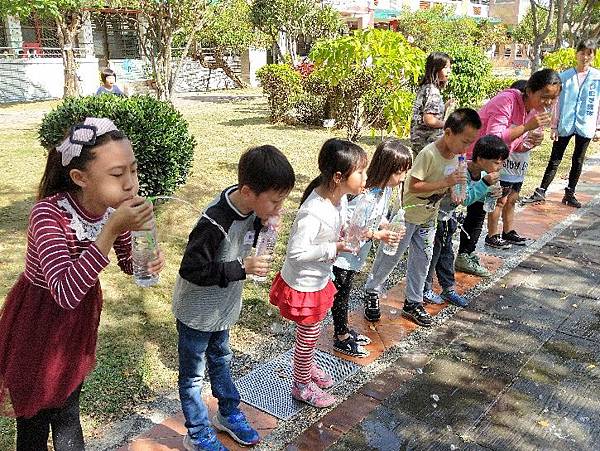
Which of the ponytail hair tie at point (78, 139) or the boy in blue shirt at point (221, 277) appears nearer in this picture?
the ponytail hair tie at point (78, 139)

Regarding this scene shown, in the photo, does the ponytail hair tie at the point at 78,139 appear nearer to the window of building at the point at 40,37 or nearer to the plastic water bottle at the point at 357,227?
the plastic water bottle at the point at 357,227

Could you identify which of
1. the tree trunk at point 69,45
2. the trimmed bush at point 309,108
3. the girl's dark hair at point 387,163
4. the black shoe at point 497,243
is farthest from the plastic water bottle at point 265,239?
the tree trunk at point 69,45

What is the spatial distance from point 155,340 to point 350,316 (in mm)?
1306

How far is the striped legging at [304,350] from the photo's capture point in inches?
107

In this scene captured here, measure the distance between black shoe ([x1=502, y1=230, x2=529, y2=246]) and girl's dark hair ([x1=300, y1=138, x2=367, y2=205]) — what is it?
3.12 meters

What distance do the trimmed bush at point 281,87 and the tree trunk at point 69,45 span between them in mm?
6706

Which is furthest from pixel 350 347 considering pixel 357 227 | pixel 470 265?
pixel 470 265

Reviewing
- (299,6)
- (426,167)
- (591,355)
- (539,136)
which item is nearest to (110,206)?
(426,167)

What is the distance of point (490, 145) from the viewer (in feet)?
12.4

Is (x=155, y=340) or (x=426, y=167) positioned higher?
(x=426, y=167)

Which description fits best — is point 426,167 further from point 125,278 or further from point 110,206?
point 125,278

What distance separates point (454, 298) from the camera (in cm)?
396

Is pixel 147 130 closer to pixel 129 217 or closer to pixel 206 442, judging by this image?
pixel 206 442

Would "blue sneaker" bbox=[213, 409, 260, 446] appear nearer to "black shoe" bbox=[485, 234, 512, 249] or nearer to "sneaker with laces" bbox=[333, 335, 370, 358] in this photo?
"sneaker with laces" bbox=[333, 335, 370, 358]
